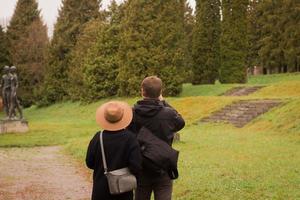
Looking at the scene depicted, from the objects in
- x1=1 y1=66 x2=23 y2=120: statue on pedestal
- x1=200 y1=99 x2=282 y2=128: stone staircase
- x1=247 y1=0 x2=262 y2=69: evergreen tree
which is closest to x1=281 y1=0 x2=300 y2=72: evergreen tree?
x1=247 y1=0 x2=262 y2=69: evergreen tree

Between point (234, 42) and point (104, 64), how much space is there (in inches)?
416

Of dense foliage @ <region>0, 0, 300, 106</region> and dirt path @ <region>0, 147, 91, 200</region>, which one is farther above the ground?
dense foliage @ <region>0, 0, 300, 106</region>

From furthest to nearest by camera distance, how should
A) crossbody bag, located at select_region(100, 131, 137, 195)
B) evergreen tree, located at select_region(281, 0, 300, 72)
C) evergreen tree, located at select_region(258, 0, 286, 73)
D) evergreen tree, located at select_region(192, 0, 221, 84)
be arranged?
1. evergreen tree, located at select_region(258, 0, 286, 73)
2. evergreen tree, located at select_region(281, 0, 300, 72)
3. evergreen tree, located at select_region(192, 0, 221, 84)
4. crossbody bag, located at select_region(100, 131, 137, 195)

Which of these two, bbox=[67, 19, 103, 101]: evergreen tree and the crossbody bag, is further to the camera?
bbox=[67, 19, 103, 101]: evergreen tree

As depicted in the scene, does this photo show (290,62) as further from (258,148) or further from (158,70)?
(258,148)

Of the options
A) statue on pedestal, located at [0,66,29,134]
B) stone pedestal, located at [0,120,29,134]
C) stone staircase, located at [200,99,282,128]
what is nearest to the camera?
stone staircase, located at [200,99,282,128]

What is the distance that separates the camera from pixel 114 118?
4.76 m

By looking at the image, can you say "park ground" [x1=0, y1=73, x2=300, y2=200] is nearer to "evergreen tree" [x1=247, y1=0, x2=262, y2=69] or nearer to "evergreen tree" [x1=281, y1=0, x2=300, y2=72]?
"evergreen tree" [x1=281, y1=0, x2=300, y2=72]

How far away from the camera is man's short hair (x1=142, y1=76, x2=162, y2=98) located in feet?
16.5

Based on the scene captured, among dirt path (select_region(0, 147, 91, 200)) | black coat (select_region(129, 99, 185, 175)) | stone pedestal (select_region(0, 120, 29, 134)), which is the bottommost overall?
stone pedestal (select_region(0, 120, 29, 134))

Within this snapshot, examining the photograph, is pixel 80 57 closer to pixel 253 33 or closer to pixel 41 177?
pixel 253 33

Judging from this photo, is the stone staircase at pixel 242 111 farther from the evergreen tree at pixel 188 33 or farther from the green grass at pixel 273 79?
the evergreen tree at pixel 188 33

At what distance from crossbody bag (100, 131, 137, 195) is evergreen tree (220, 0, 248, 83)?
3674 cm

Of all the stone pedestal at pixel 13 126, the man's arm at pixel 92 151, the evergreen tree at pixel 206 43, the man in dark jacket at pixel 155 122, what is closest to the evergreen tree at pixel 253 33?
the evergreen tree at pixel 206 43
